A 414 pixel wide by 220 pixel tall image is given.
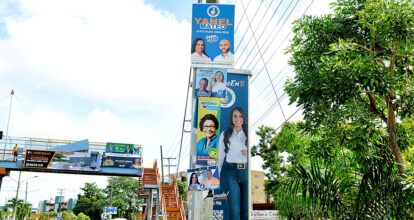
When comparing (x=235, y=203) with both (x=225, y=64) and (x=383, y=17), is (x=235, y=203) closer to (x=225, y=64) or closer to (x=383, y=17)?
(x=225, y=64)

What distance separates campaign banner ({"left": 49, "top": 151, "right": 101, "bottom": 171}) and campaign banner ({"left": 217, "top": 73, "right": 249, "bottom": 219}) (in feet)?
88.0

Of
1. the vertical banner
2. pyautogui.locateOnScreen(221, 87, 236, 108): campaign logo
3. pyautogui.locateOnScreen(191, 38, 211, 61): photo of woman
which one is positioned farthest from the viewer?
pyautogui.locateOnScreen(221, 87, 236, 108): campaign logo

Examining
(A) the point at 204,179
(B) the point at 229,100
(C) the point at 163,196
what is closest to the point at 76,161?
(C) the point at 163,196

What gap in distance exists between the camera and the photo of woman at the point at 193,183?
882 centimetres

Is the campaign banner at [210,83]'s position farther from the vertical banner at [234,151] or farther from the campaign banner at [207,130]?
the vertical banner at [234,151]

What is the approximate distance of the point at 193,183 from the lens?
8898mm

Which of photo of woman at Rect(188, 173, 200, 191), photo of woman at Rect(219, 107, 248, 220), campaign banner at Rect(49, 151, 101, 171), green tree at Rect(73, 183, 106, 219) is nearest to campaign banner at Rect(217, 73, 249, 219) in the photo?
photo of woman at Rect(219, 107, 248, 220)

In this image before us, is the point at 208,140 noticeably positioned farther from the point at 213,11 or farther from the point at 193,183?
the point at 213,11

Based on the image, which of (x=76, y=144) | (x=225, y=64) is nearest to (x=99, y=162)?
(x=76, y=144)

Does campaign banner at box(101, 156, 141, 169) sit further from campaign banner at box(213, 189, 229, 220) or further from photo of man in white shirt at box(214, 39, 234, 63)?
photo of man in white shirt at box(214, 39, 234, 63)

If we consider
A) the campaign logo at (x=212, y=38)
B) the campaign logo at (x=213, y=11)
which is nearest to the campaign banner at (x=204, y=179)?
the campaign logo at (x=212, y=38)

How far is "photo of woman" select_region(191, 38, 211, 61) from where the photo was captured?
10.8 m

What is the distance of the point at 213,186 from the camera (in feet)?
28.9

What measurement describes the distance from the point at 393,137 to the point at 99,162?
37798mm
